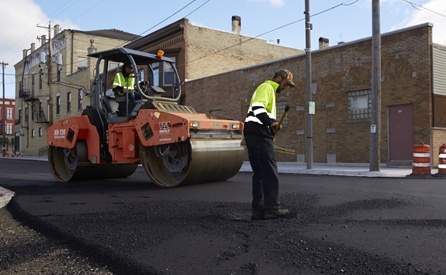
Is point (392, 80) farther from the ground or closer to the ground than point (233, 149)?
farther from the ground

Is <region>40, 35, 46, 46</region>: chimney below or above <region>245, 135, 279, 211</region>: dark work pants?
above

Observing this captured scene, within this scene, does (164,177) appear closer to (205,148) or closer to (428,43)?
(205,148)

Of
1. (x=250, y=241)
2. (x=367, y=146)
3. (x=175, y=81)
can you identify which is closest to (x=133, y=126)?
(x=175, y=81)

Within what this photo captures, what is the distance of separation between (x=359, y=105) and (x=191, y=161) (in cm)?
1166

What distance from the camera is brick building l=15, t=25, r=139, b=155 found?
3956 centimetres

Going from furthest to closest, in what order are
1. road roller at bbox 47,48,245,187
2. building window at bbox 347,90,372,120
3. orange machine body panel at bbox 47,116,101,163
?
building window at bbox 347,90,372,120 < orange machine body panel at bbox 47,116,101,163 < road roller at bbox 47,48,245,187

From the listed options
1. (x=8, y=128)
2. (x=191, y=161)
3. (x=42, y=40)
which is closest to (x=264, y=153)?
(x=191, y=161)

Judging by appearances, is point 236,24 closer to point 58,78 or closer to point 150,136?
point 58,78

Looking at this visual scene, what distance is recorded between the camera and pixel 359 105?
1756 centimetres

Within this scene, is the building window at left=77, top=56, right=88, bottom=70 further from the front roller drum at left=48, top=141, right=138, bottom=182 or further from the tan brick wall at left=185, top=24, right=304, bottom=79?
the front roller drum at left=48, top=141, right=138, bottom=182

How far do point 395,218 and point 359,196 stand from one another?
1.94 metres

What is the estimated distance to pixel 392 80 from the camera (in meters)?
16.3

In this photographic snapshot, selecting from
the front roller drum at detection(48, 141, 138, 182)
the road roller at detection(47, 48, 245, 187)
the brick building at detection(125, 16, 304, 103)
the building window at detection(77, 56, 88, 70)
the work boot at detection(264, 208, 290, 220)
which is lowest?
the work boot at detection(264, 208, 290, 220)

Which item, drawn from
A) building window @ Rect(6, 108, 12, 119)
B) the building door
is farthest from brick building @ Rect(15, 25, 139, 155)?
building window @ Rect(6, 108, 12, 119)
